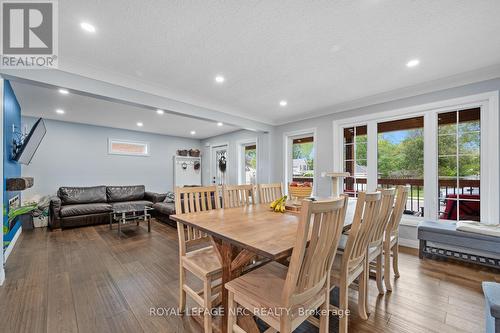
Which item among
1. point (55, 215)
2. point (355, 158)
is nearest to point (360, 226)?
→ point (355, 158)

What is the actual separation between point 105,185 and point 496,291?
7191 millimetres

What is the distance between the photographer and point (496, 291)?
3.16ft

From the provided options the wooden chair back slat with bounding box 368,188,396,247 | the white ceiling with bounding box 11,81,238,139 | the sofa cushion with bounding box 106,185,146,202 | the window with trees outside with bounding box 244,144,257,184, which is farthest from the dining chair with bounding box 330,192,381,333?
the sofa cushion with bounding box 106,185,146,202

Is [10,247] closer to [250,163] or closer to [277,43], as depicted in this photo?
[277,43]

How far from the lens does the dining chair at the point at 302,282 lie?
1000 mm

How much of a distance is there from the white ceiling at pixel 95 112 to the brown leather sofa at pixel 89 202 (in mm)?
1749

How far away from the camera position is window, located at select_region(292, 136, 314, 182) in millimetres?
4805

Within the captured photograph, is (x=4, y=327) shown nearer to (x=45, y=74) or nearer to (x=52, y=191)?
(x=45, y=74)

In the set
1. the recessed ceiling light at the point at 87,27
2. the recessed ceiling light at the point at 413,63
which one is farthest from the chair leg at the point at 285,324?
the recessed ceiling light at the point at 413,63

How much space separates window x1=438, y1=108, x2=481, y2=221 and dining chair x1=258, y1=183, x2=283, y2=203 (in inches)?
98.9

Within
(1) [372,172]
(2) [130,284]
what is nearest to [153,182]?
(2) [130,284]

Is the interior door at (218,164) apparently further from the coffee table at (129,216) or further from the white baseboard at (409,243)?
the white baseboard at (409,243)

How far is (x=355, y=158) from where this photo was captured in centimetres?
402

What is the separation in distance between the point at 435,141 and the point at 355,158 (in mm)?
1191
